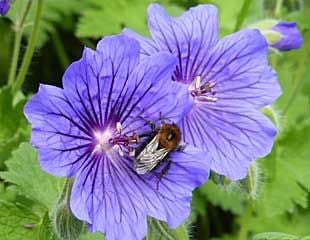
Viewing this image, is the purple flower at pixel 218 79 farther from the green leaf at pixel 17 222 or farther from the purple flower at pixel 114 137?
the green leaf at pixel 17 222

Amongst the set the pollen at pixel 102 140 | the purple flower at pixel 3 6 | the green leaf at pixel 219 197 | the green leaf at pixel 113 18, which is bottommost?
the green leaf at pixel 219 197

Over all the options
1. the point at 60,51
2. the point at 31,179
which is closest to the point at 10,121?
the point at 31,179

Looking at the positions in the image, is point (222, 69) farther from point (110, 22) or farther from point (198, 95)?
point (110, 22)

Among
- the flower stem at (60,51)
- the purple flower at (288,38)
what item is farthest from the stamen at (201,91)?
the flower stem at (60,51)

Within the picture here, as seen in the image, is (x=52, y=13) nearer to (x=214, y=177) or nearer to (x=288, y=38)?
(x=288, y=38)

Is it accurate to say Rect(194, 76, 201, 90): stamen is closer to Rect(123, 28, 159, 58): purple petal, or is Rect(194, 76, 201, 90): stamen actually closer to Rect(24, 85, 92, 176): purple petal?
Rect(123, 28, 159, 58): purple petal

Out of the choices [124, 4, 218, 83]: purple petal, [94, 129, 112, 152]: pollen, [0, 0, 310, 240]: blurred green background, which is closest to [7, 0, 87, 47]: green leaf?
[0, 0, 310, 240]: blurred green background
